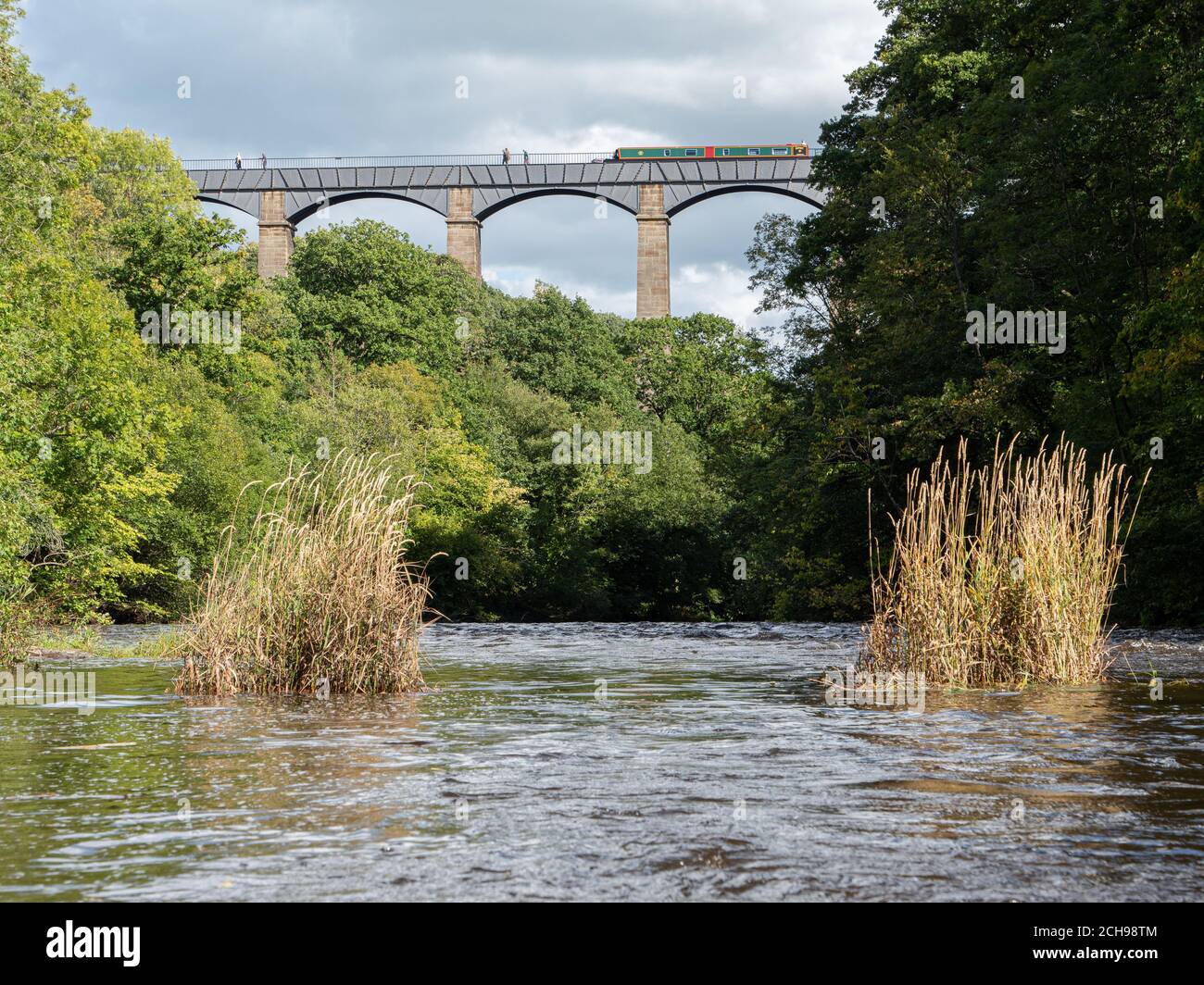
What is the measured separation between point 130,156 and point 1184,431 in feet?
142

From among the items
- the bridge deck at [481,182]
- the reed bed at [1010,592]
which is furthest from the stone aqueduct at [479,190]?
the reed bed at [1010,592]

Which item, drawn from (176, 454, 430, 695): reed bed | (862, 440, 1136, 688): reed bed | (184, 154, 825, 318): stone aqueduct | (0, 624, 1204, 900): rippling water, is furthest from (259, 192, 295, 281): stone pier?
(862, 440, 1136, 688): reed bed

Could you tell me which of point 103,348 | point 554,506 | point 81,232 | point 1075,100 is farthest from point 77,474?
point 554,506

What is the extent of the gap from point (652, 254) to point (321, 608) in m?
74.6

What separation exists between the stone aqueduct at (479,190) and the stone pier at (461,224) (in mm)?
56

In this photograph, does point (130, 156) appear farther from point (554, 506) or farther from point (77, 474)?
point (77, 474)

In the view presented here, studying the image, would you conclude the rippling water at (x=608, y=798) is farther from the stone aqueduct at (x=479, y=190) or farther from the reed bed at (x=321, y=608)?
the stone aqueduct at (x=479, y=190)

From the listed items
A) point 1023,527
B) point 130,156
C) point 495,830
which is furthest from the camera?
point 130,156

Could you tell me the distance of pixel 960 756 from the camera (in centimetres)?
985

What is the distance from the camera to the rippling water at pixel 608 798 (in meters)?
6.15

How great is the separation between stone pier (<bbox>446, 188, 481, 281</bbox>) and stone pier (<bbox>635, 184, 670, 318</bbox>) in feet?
32.5

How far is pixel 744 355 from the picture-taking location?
Answer: 4572cm

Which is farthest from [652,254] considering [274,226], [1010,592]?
[1010,592]

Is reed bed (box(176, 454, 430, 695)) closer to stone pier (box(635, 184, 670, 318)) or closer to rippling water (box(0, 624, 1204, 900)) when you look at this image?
rippling water (box(0, 624, 1204, 900))
